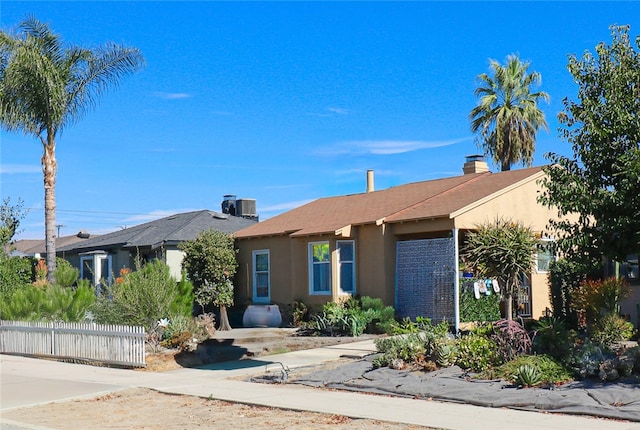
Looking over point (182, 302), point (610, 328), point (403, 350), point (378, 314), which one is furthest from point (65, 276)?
point (610, 328)

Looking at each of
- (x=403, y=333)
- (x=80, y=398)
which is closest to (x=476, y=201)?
(x=403, y=333)

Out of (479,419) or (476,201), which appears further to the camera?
(476,201)

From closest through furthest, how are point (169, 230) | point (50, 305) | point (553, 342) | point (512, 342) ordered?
point (512, 342), point (553, 342), point (50, 305), point (169, 230)

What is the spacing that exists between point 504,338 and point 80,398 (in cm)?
714

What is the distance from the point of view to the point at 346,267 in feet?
75.7

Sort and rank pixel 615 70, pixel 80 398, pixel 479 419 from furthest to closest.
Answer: pixel 80 398
pixel 615 70
pixel 479 419

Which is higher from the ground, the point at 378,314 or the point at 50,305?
the point at 50,305

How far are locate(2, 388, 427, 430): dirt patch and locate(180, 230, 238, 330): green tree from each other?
11.7m

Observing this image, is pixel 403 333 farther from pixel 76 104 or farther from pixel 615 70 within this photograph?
pixel 76 104

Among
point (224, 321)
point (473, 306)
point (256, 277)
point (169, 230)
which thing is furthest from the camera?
point (169, 230)

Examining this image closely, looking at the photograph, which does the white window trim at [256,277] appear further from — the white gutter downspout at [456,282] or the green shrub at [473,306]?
the white gutter downspout at [456,282]

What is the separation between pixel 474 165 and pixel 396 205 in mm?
3974

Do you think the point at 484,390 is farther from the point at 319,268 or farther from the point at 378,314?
the point at 319,268

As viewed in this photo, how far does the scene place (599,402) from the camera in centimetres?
1017
